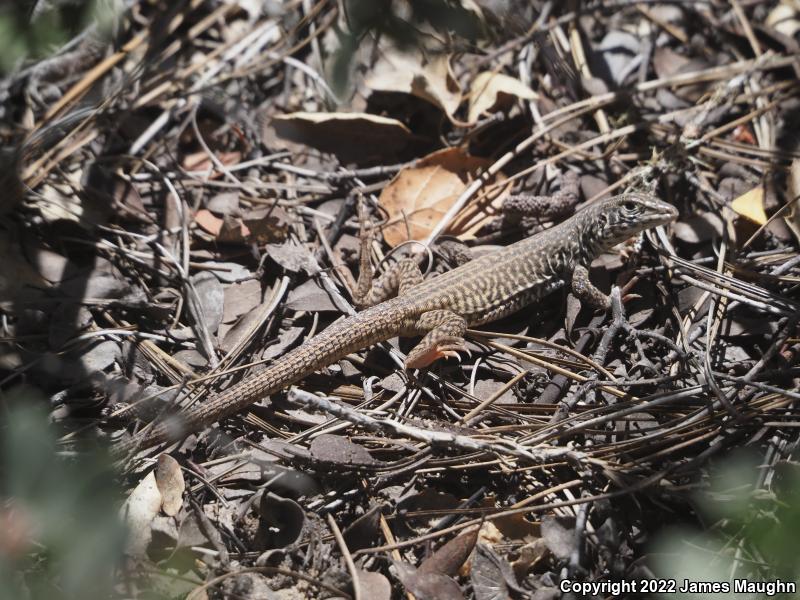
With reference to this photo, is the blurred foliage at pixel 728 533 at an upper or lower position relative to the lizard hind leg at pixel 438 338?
lower

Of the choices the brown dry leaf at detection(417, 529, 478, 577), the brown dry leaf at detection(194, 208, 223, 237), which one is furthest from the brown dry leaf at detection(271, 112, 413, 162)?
the brown dry leaf at detection(417, 529, 478, 577)

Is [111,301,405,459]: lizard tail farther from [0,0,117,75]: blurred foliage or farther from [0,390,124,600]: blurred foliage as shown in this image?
[0,0,117,75]: blurred foliage

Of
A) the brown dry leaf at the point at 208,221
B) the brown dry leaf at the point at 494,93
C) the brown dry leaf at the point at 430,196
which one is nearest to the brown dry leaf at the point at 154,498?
the brown dry leaf at the point at 208,221

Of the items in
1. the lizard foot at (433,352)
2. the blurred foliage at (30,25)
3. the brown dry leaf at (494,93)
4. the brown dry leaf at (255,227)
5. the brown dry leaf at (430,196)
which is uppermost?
the blurred foliage at (30,25)

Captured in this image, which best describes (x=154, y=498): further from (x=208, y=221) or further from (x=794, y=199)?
(x=794, y=199)

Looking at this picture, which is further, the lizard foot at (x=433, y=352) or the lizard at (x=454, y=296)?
the lizard foot at (x=433, y=352)

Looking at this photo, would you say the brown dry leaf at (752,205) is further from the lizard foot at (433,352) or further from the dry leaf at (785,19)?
the lizard foot at (433,352)

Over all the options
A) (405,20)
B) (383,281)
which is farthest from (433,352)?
(405,20)

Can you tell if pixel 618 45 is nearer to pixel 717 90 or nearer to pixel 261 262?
pixel 717 90
